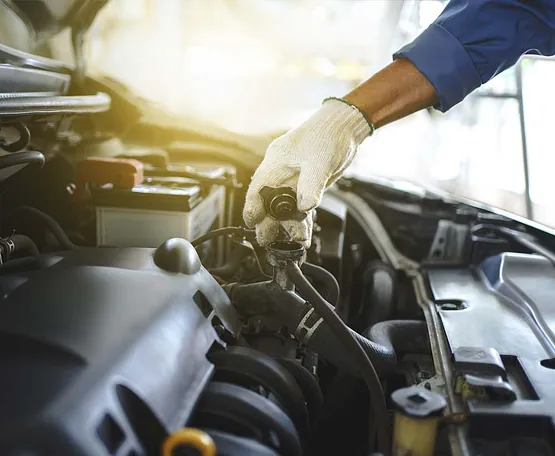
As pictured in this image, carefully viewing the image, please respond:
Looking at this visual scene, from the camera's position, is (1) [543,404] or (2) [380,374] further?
(2) [380,374]

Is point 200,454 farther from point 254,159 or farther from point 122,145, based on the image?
point 254,159

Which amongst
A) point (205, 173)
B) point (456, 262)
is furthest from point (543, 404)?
point (205, 173)

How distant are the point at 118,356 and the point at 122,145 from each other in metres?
1.29

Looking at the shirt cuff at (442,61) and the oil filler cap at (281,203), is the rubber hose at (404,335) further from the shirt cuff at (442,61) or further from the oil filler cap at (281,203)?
the shirt cuff at (442,61)

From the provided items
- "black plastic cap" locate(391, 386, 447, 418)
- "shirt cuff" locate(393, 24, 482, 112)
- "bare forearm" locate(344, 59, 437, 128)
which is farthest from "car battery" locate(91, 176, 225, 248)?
"black plastic cap" locate(391, 386, 447, 418)

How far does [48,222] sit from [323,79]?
3938 mm

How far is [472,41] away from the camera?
128cm

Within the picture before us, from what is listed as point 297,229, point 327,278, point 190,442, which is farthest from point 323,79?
point 190,442

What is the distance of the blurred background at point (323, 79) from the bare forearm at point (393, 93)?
718 millimetres

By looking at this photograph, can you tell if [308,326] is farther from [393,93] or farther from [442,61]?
[442,61]

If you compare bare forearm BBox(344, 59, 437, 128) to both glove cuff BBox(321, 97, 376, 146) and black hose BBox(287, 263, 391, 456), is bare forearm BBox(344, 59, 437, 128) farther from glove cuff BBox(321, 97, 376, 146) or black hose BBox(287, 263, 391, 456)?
black hose BBox(287, 263, 391, 456)

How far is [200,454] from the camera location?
2.10ft

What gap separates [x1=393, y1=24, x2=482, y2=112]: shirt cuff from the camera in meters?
1.25

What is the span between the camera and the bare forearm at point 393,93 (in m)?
1.22
